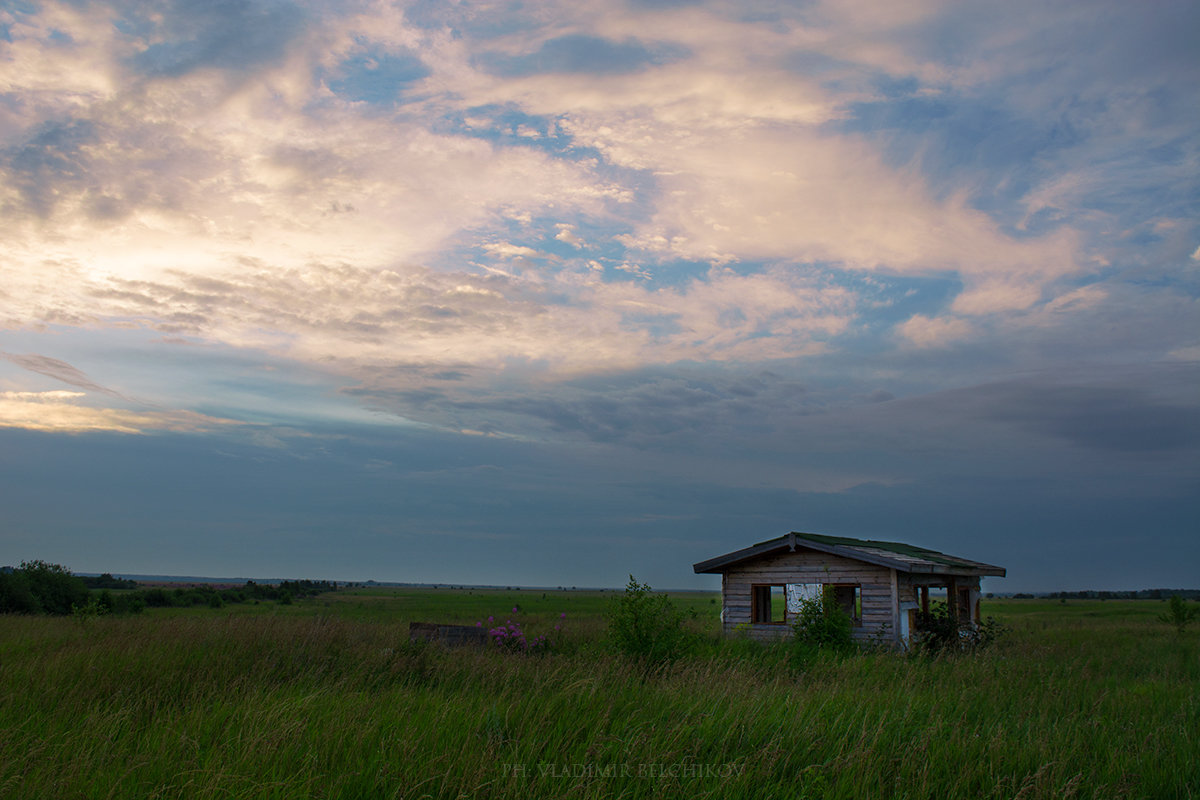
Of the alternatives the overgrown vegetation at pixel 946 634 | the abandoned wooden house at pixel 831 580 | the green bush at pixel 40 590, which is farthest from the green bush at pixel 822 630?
the green bush at pixel 40 590

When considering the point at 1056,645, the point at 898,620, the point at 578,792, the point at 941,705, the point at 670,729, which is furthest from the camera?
the point at 1056,645

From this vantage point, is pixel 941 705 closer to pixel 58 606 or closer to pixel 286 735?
pixel 286 735

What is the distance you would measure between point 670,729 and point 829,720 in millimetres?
1969

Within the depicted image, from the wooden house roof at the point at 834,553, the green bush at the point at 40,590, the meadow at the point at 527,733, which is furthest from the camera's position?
the green bush at the point at 40,590

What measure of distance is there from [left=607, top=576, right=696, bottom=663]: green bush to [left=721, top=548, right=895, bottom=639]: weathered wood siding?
223 inches

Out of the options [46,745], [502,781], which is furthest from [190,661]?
[502,781]

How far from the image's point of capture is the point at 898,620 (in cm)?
1989

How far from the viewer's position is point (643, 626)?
55.7 feet

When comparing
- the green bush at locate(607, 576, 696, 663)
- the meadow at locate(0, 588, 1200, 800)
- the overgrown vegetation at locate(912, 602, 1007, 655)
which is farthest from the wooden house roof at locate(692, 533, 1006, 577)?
the meadow at locate(0, 588, 1200, 800)

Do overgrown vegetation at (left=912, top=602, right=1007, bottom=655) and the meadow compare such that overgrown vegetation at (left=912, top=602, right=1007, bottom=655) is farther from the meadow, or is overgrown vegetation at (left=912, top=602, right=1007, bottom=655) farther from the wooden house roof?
the meadow

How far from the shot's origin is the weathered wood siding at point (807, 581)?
20219 mm

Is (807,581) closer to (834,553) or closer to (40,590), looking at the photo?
(834,553)

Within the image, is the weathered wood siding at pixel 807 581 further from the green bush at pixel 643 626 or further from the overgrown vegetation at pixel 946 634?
the green bush at pixel 643 626

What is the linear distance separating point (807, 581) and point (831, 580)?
78 centimetres
